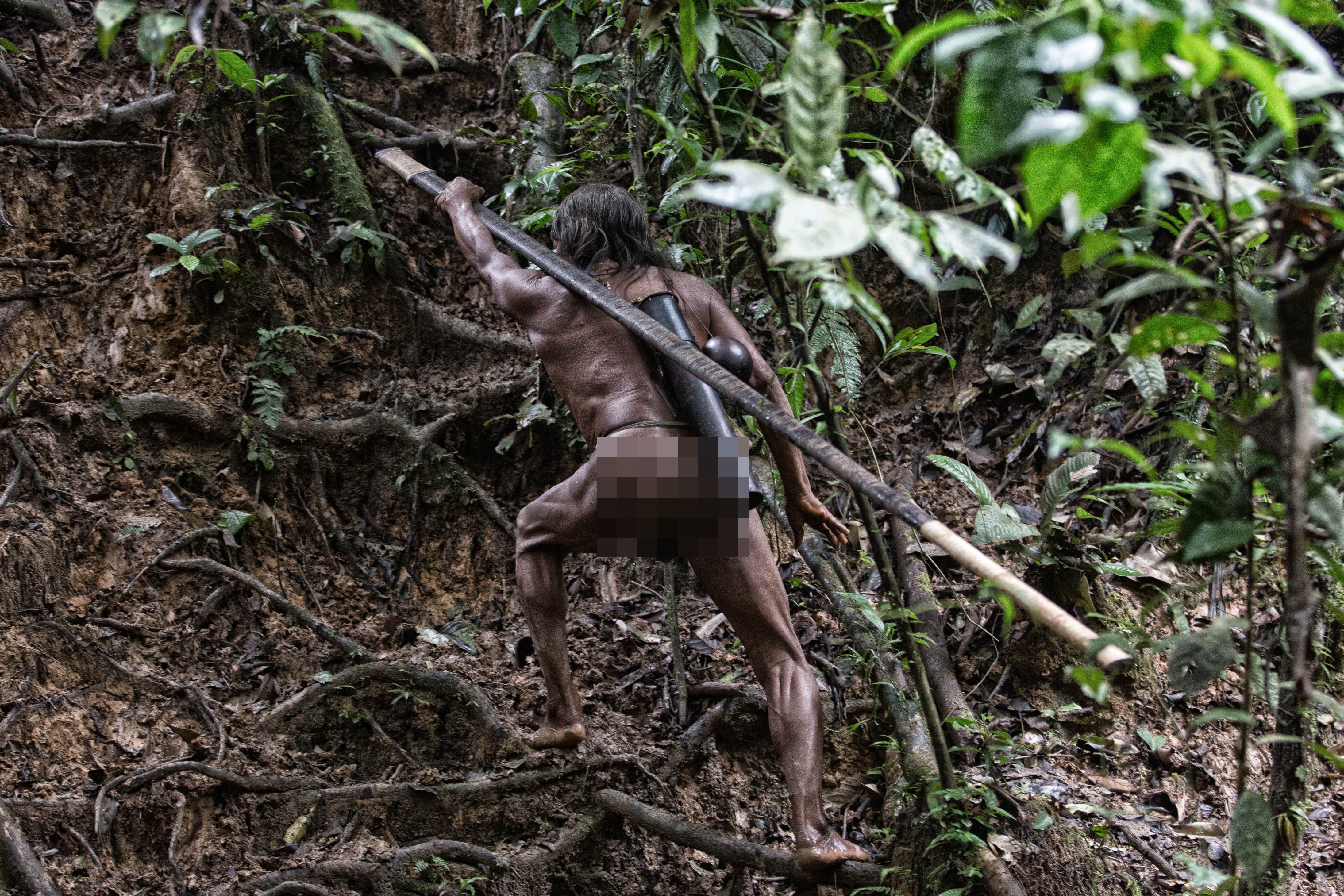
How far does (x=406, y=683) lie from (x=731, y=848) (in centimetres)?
174

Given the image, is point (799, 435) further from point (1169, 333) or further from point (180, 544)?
point (180, 544)

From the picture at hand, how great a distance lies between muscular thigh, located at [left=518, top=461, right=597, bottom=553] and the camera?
343 cm

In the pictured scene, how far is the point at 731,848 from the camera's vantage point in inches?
133

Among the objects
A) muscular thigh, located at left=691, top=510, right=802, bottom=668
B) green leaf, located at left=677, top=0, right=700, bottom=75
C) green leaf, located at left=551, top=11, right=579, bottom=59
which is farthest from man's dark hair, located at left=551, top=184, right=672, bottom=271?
green leaf, located at left=677, top=0, right=700, bottom=75

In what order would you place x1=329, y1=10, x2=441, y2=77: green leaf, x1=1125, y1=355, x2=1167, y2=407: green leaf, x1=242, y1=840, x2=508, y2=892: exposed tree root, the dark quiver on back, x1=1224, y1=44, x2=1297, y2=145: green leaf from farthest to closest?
1. x1=242, y1=840, x2=508, y2=892: exposed tree root
2. the dark quiver on back
3. x1=1125, y1=355, x2=1167, y2=407: green leaf
4. x1=329, y1=10, x2=441, y2=77: green leaf
5. x1=1224, y1=44, x2=1297, y2=145: green leaf

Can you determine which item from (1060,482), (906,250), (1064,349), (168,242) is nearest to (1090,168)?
(906,250)

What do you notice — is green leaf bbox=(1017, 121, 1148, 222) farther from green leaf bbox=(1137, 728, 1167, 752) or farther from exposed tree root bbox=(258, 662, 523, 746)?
exposed tree root bbox=(258, 662, 523, 746)

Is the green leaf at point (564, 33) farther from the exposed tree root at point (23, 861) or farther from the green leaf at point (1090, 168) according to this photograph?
the exposed tree root at point (23, 861)

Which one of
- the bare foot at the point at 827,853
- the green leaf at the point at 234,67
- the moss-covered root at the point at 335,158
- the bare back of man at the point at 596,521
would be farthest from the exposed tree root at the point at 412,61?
the bare foot at the point at 827,853

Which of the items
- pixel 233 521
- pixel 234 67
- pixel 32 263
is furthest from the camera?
pixel 32 263

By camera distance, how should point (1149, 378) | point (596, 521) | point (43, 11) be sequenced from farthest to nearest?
1. point (43, 11)
2. point (596, 521)
3. point (1149, 378)

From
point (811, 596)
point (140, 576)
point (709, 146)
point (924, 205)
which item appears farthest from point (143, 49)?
point (924, 205)

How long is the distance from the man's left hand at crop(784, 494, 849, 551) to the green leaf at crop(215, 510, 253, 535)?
2856 mm

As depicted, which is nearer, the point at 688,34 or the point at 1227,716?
the point at 1227,716
